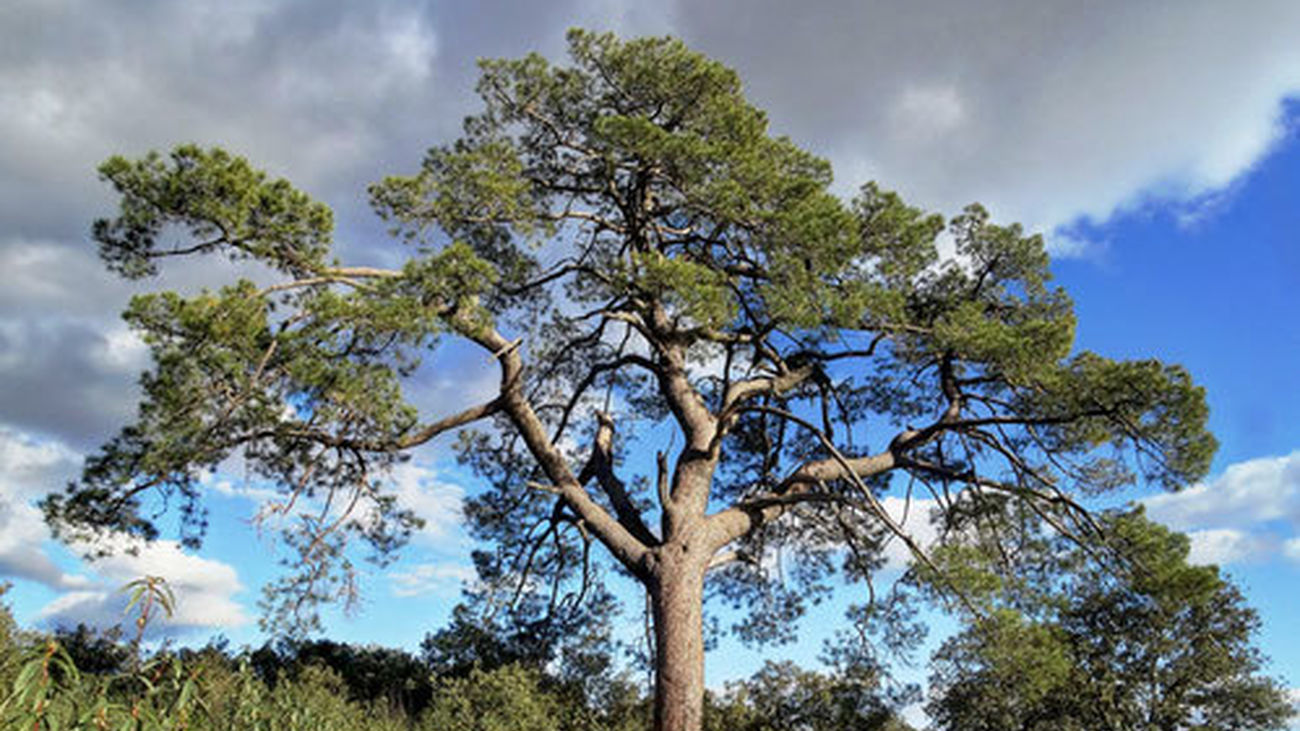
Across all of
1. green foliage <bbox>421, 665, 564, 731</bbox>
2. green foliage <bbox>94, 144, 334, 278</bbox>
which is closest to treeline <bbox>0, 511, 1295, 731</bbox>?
green foliage <bbox>421, 665, 564, 731</bbox>

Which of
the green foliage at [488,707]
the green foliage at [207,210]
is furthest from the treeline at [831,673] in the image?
the green foliage at [207,210]

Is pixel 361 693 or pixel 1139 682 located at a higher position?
pixel 1139 682

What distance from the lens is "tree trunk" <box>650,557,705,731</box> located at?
10.3 metres

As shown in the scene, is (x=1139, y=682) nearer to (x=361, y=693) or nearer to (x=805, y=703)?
(x=805, y=703)

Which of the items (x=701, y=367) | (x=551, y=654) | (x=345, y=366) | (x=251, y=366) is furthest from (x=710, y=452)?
(x=251, y=366)

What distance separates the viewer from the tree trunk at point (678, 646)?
406 inches

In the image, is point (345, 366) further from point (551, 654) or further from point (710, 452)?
point (551, 654)

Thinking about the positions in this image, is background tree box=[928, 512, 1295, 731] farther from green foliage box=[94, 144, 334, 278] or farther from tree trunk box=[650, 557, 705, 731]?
green foliage box=[94, 144, 334, 278]

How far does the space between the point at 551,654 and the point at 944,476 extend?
6.30 metres

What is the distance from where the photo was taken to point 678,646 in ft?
34.6

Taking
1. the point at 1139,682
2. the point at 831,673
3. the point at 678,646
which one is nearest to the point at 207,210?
the point at 678,646

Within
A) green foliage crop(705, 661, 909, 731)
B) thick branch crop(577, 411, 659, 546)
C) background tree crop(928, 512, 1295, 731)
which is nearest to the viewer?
thick branch crop(577, 411, 659, 546)

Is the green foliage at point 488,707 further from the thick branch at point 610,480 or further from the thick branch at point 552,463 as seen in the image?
the thick branch at point 610,480

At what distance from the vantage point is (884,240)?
1245 cm
